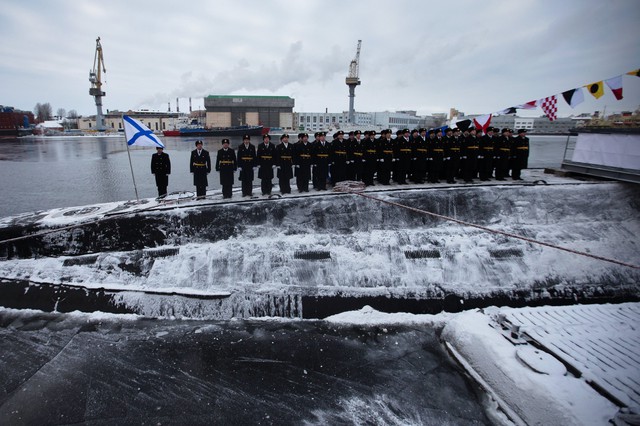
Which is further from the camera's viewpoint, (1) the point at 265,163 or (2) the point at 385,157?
(2) the point at 385,157

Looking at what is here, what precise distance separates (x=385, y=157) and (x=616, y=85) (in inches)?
233

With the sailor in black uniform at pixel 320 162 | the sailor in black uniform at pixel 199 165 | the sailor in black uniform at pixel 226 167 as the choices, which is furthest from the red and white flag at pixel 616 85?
the sailor in black uniform at pixel 199 165

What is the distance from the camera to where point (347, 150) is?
9.55 meters

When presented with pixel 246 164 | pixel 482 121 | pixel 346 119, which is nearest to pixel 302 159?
pixel 246 164

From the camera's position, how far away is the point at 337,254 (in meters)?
7.17

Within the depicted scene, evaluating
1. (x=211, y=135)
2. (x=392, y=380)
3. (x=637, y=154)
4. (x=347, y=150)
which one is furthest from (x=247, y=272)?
(x=211, y=135)

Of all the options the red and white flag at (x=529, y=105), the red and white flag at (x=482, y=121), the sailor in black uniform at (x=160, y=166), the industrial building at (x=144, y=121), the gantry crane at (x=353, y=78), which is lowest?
the sailor in black uniform at (x=160, y=166)

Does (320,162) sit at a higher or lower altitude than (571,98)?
lower

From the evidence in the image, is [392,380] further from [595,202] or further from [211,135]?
[211,135]

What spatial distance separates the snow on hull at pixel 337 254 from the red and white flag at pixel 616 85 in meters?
3.26

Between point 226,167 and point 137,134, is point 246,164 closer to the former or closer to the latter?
point 226,167

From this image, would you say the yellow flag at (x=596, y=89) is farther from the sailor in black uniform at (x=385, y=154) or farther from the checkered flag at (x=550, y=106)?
the sailor in black uniform at (x=385, y=154)

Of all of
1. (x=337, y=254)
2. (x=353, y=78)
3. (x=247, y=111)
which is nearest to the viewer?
(x=337, y=254)

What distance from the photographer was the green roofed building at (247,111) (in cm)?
11750
